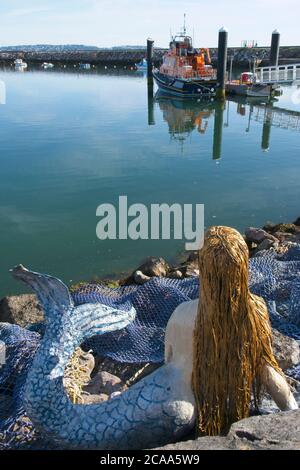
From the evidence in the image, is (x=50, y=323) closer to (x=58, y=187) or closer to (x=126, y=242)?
(x=126, y=242)

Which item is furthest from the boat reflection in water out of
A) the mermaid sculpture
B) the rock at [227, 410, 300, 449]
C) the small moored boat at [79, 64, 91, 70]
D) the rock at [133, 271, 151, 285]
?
the small moored boat at [79, 64, 91, 70]

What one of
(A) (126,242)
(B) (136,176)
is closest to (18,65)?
(B) (136,176)

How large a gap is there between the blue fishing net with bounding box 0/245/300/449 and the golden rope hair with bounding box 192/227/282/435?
1.17 metres

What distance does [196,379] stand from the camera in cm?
250

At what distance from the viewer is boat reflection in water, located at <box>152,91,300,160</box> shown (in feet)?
64.5

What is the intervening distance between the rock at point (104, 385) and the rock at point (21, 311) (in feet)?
5.74

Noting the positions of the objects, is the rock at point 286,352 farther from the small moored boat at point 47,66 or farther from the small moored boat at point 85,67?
the small moored boat at point 47,66

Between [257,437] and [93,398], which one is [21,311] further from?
[257,437]

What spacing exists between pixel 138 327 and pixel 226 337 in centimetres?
236

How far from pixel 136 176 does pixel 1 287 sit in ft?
21.1

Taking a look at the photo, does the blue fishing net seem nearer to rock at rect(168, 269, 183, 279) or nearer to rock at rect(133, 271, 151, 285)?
rock at rect(133, 271, 151, 285)

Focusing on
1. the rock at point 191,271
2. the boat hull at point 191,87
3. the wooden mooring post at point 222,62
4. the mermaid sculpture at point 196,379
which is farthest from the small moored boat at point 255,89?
the mermaid sculpture at point 196,379

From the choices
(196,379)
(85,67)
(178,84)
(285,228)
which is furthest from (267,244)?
(85,67)

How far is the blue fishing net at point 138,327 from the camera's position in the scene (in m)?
3.41
